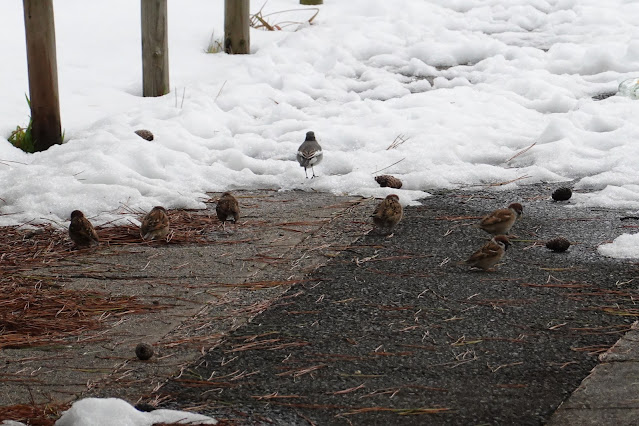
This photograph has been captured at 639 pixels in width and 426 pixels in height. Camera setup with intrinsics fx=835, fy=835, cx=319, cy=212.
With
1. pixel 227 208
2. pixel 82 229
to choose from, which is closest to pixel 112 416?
pixel 82 229

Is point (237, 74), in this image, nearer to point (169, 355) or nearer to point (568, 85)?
point (568, 85)

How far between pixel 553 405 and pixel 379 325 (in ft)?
3.75

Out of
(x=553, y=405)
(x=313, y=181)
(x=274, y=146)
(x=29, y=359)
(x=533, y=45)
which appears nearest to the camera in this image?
(x=553, y=405)

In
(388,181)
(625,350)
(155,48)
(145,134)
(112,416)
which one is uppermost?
(155,48)

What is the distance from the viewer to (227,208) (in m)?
6.18

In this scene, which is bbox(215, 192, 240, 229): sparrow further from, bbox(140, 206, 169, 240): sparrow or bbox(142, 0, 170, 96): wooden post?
bbox(142, 0, 170, 96): wooden post

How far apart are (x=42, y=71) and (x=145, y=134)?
108cm

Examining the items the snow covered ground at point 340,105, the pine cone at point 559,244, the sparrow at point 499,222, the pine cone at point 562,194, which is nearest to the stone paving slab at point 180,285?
the snow covered ground at point 340,105

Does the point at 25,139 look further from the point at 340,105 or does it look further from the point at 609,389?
the point at 609,389

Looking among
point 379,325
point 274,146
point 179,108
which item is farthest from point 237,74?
point 379,325

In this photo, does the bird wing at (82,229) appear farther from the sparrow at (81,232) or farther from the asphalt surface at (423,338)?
the asphalt surface at (423,338)

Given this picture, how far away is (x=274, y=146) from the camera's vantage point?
842 cm

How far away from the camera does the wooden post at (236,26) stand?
10766 millimetres

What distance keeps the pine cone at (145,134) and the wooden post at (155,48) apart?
156cm
